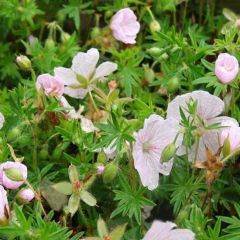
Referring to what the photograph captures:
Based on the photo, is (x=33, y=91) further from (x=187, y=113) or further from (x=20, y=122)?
(x=187, y=113)

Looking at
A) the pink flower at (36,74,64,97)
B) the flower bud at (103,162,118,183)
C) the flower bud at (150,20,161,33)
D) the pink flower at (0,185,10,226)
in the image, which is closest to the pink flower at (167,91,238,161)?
the flower bud at (103,162,118,183)

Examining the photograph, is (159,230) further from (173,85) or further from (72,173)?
(173,85)

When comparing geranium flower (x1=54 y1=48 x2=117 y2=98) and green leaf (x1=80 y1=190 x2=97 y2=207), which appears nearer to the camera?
green leaf (x1=80 y1=190 x2=97 y2=207)

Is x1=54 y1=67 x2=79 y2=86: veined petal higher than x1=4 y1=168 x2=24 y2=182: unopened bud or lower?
higher

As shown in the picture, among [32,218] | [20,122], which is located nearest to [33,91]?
[20,122]

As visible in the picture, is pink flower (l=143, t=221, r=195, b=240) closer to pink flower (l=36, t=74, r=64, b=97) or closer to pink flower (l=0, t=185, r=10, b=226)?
pink flower (l=0, t=185, r=10, b=226)

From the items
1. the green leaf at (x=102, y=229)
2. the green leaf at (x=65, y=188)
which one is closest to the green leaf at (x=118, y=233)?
the green leaf at (x=102, y=229)

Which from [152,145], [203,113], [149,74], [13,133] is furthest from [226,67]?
[13,133]
